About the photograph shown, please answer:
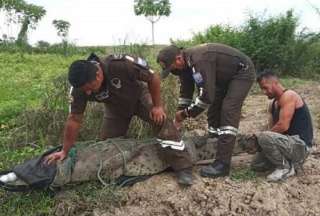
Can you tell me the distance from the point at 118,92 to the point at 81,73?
0.61 m

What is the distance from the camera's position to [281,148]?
6.13m

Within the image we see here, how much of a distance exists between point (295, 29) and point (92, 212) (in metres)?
9.28

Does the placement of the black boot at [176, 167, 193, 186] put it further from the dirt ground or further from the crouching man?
the crouching man

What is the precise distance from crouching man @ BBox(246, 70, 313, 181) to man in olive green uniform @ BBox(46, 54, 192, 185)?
2.75 ft

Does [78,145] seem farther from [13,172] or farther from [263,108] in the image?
[263,108]

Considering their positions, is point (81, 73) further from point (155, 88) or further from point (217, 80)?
point (217, 80)

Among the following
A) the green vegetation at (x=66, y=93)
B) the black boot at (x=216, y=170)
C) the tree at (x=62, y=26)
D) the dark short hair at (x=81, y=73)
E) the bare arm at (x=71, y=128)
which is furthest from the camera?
the tree at (x=62, y=26)

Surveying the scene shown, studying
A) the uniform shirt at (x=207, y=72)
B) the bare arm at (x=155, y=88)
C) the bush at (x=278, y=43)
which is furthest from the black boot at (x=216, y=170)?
the bush at (x=278, y=43)

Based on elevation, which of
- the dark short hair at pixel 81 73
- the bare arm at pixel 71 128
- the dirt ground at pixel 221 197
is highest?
the dark short hair at pixel 81 73

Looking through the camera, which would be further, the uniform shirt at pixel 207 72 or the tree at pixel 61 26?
the tree at pixel 61 26

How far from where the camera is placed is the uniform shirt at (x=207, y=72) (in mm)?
5922

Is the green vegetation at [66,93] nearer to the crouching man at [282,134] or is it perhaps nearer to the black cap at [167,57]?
the crouching man at [282,134]

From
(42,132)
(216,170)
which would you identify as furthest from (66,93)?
(216,170)

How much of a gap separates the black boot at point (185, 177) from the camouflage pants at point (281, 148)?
809 millimetres
